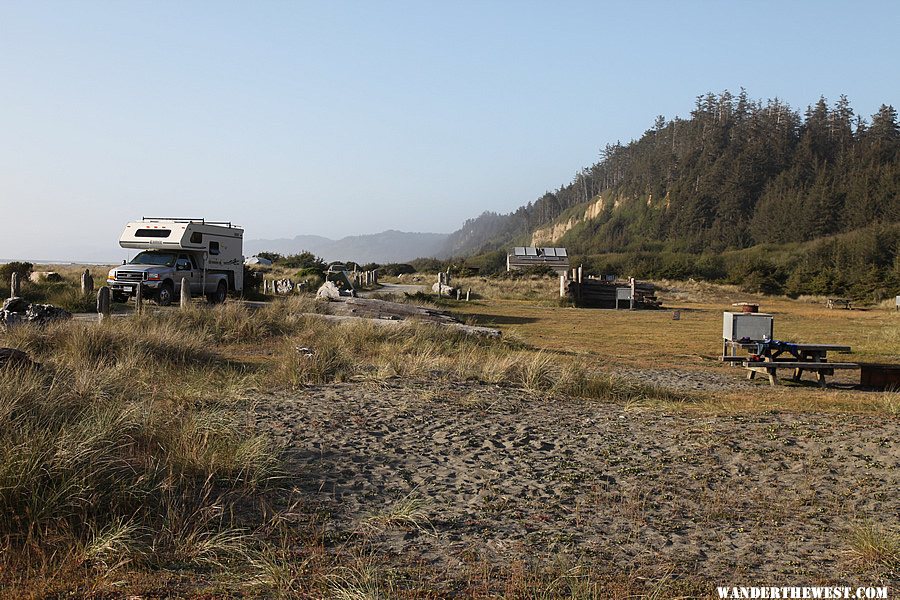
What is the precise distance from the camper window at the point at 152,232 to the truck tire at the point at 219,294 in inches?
110

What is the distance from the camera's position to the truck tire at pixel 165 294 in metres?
22.3

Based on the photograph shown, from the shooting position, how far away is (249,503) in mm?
5277

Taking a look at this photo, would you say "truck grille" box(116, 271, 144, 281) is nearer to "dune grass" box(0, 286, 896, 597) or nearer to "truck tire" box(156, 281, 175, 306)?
"truck tire" box(156, 281, 175, 306)

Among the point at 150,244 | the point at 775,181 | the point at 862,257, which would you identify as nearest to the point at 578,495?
the point at 150,244

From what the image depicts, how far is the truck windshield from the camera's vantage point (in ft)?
75.9

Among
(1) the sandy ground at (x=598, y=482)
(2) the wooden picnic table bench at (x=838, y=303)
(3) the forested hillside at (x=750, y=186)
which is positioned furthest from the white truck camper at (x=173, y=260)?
(3) the forested hillside at (x=750, y=186)

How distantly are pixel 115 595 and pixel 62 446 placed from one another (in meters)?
1.70

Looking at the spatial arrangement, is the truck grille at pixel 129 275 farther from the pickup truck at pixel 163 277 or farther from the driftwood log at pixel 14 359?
the driftwood log at pixel 14 359

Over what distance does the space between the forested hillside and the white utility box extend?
63828 mm

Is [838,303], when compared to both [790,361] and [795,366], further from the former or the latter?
[795,366]

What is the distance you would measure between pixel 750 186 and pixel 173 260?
10296 centimetres

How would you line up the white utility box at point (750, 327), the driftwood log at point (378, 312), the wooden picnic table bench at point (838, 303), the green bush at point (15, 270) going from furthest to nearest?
1. the wooden picnic table bench at point (838, 303)
2. the green bush at point (15, 270)
3. the driftwood log at point (378, 312)
4. the white utility box at point (750, 327)

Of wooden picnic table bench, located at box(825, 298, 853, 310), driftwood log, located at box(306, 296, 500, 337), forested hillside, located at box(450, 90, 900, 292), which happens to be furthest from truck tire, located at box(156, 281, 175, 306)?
forested hillside, located at box(450, 90, 900, 292)

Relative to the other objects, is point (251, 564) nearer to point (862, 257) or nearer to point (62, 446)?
point (62, 446)
